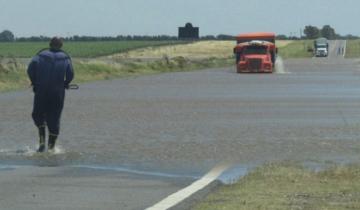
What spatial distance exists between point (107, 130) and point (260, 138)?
336 centimetres

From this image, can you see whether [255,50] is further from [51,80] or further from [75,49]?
[75,49]

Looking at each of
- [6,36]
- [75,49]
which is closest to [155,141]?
[75,49]

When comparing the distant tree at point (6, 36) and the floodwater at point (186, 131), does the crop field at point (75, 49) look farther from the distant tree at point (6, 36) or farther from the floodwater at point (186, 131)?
the floodwater at point (186, 131)

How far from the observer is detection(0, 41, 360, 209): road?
1159 centimetres

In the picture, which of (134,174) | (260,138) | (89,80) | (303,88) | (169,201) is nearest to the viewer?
(169,201)

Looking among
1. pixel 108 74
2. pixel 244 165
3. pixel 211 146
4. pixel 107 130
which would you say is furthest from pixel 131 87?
pixel 244 165

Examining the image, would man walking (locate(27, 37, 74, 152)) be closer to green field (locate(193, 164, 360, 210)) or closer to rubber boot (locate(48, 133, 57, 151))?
rubber boot (locate(48, 133, 57, 151))

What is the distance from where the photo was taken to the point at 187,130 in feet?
65.0

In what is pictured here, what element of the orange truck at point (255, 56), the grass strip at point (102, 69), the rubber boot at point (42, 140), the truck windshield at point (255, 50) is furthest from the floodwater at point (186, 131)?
the truck windshield at point (255, 50)

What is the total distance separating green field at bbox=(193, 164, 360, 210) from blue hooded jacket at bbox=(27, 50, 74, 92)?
3.63 m

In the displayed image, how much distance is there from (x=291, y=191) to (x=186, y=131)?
28.8ft

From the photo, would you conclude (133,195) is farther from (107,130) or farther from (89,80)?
(89,80)

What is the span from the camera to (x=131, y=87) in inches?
1607

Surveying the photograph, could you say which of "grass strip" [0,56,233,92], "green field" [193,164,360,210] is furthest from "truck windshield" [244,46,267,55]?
"green field" [193,164,360,210]
